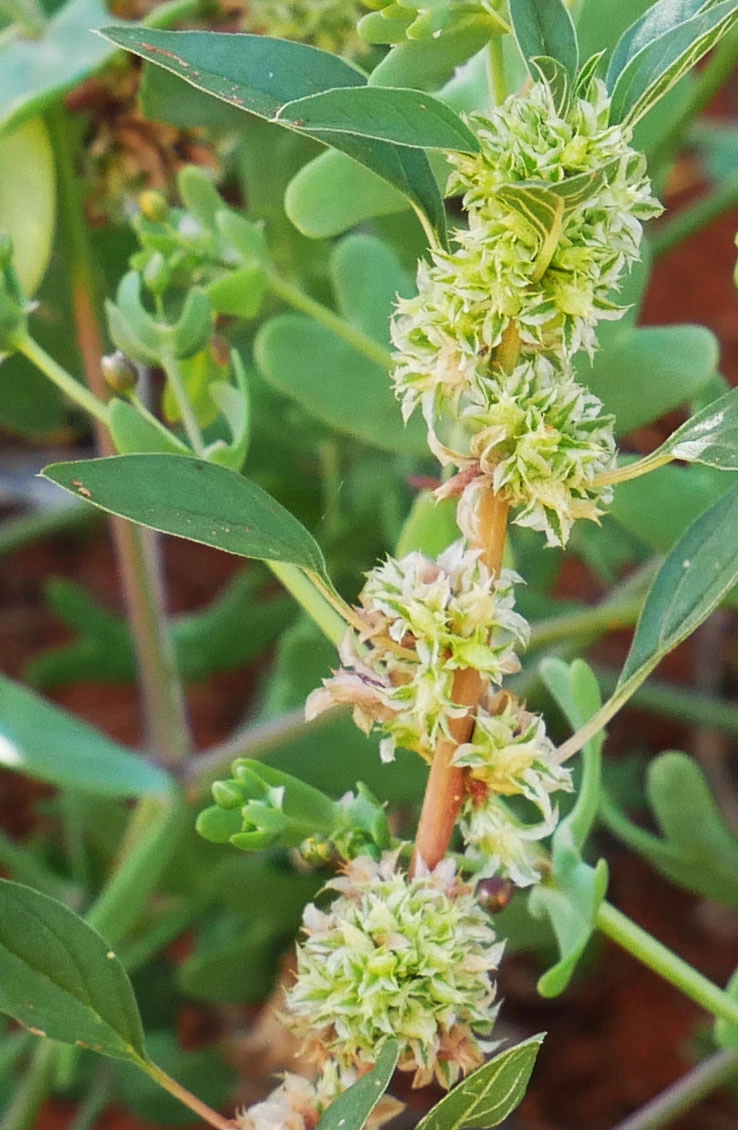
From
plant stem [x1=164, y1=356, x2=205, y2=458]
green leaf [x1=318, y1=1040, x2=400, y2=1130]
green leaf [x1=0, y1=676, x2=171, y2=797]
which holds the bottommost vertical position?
green leaf [x1=0, y1=676, x2=171, y2=797]

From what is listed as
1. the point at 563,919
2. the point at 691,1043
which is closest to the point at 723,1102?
the point at 691,1043

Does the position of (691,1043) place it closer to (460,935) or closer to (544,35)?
(460,935)

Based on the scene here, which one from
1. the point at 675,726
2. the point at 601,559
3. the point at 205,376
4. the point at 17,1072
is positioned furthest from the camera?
the point at 675,726

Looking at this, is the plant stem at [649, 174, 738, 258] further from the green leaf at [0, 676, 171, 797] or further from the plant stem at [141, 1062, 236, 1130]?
the plant stem at [141, 1062, 236, 1130]

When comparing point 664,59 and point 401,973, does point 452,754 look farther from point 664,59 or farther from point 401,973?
point 664,59

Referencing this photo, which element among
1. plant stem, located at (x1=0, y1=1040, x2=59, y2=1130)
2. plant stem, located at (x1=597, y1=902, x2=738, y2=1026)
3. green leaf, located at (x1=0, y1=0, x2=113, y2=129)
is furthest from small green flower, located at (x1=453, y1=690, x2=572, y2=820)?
plant stem, located at (x1=0, y1=1040, x2=59, y2=1130)

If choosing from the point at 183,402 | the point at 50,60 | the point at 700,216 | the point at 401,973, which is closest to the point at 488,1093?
the point at 401,973
